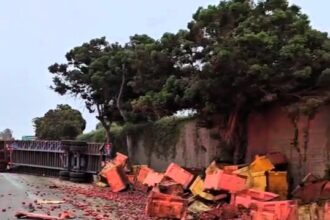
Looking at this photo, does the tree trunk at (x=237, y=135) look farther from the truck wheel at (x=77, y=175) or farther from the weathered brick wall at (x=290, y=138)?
the truck wheel at (x=77, y=175)

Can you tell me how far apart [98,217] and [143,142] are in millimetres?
13863

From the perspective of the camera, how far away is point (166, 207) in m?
13.7

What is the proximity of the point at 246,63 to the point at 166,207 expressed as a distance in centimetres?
524

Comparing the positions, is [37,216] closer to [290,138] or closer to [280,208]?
[280,208]

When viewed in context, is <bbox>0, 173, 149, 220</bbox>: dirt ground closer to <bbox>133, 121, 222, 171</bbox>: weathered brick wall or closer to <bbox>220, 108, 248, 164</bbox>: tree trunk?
<bbox>133, 121, 222, 171</bbox>: weathered brick wall

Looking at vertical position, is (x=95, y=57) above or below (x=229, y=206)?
above

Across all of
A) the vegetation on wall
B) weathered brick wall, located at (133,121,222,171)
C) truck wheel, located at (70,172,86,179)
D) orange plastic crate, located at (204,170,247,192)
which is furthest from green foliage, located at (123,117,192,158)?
orange plastic crate, located at (204,170,247,192)

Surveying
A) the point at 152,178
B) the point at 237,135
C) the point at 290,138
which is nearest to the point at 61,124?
the point at 152,178

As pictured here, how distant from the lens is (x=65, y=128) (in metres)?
49.9

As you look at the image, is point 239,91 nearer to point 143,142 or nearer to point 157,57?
point 157,57

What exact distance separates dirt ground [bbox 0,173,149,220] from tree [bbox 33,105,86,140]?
27255 millimetres

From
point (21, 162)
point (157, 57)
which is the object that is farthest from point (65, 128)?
point (157, 57)

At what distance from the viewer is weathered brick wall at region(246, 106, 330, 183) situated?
16.8 m

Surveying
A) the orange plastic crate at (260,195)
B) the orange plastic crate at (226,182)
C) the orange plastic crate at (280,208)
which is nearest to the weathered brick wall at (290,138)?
the orange plastic crate at (226,182)
